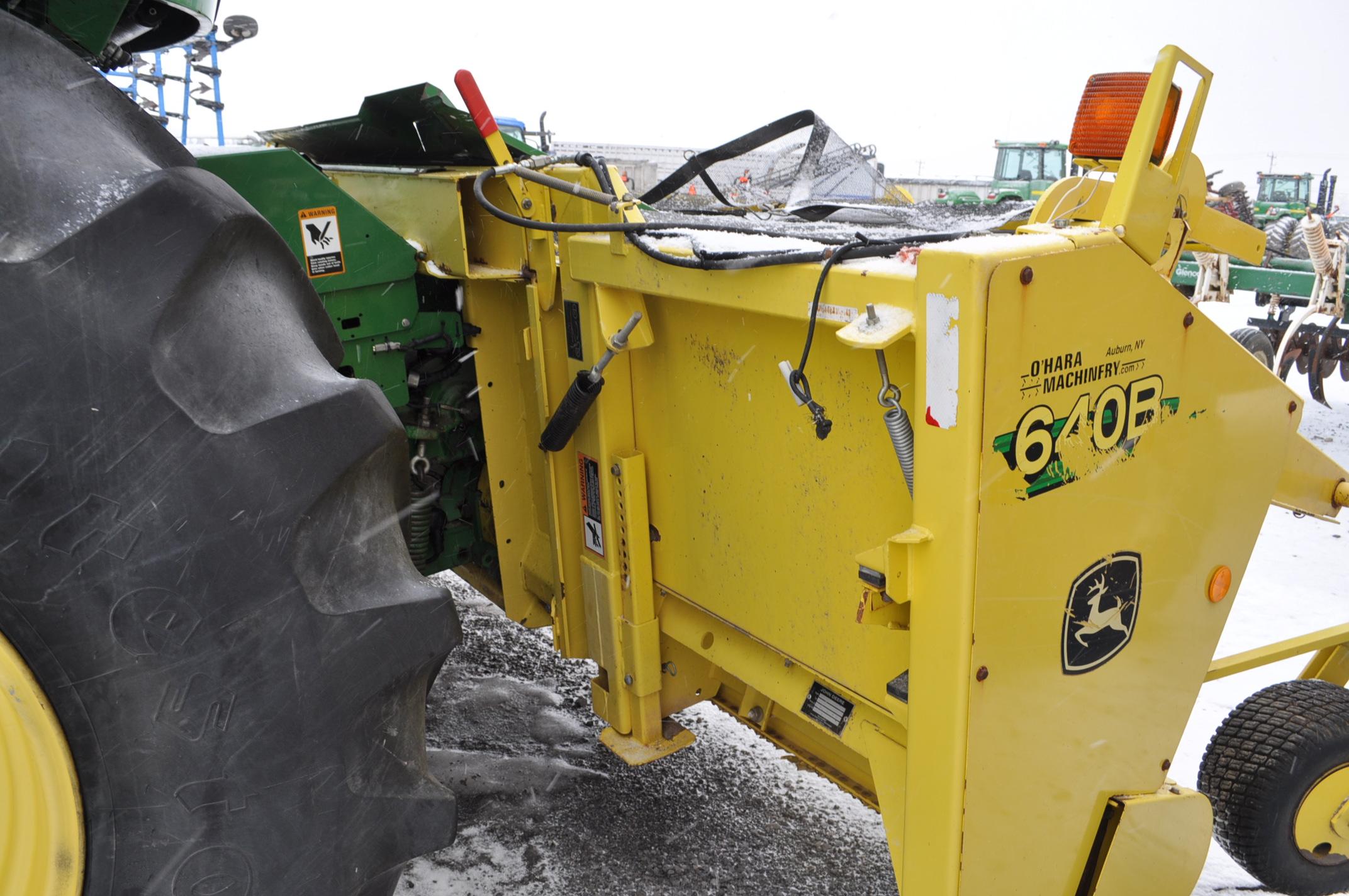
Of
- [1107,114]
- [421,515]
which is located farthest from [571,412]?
[1107,114]

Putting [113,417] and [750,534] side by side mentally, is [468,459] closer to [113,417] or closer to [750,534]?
[750,534]

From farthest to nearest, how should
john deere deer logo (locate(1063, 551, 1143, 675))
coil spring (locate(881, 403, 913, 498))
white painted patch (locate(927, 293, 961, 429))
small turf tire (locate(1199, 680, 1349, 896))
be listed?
1. small turf tire (locate(1199, 680, 1349, 896))
2. john deere deer logo (locate(1063, 551, 1143, 675))
3. coil spring (locate(881, 403, 913, 498))
4. white painted patch (locate(927, 293, 961, 429))

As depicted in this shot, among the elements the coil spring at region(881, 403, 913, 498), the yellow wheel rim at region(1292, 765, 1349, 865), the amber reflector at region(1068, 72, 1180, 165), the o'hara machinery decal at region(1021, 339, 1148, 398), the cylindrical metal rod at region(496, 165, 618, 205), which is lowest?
the yellow wheel rim at region(1292, 765, 1349, 865)

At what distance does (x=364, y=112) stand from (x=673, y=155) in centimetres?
1117

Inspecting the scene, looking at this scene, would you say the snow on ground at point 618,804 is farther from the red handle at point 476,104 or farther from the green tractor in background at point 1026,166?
the green tractor in background at point 1026,166

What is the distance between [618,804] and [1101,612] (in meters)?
1.37

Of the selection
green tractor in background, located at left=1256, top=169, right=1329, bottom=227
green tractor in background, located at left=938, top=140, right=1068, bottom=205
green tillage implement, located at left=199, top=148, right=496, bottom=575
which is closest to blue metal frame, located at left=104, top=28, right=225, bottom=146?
green tillage implement, located at left=199, top=148, right=496, bottom=575

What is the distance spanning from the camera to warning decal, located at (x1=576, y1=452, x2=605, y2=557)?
217 cm

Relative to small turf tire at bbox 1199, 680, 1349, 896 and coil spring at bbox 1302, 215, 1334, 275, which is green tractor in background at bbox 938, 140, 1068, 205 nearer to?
coil spring at bbox 1302, 215, 1334, 275

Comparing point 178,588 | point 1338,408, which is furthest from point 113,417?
point 1338,408

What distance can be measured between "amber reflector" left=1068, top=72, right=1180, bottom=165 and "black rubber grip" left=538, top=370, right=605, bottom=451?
95 centimetres

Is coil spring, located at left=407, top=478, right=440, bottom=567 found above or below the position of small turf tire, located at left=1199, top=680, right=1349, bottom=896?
above

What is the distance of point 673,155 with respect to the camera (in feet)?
43.5

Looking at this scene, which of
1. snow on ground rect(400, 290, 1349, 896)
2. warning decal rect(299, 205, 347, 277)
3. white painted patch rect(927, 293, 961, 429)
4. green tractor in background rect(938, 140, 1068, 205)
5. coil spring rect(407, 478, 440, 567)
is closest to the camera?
white painted patch rect(927, 293, 961, 429)
